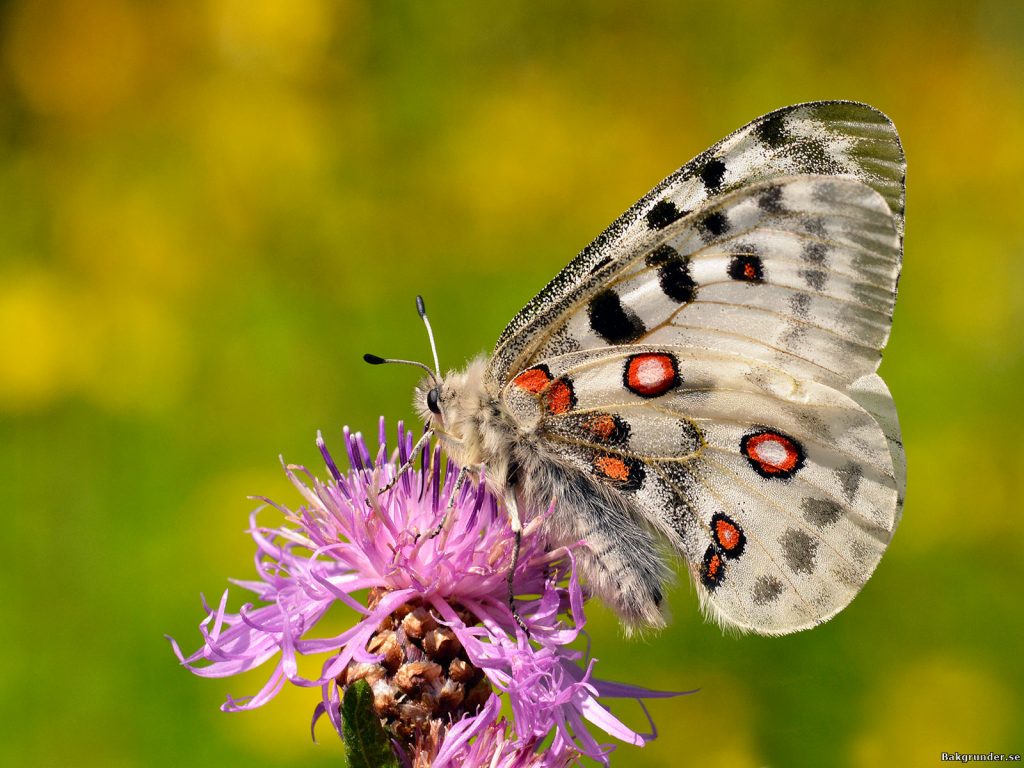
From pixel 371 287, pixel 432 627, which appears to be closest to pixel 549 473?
pixel 432 627

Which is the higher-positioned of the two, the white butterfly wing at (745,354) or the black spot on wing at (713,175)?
the black spot on wing at (713,175)

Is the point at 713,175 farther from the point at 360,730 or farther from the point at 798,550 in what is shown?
the point at 360,730

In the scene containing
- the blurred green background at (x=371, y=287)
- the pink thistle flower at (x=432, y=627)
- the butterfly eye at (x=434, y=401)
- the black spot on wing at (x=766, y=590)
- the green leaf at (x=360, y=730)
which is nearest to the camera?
the green leaf at (x=360, y=730)

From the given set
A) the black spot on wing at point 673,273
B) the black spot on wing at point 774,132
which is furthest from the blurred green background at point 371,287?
the black spot on wing at point 774,132

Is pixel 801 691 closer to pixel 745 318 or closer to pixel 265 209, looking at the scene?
pixel 745 318

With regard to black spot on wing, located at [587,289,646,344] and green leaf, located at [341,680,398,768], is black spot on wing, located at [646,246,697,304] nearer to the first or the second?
black spot on wing, located at [587,289,646,344]

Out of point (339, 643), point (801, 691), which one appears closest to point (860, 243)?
point (339, 643)

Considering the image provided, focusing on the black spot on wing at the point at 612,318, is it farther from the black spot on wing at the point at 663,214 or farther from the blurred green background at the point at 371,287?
the blurred green background at the point at 371,287
